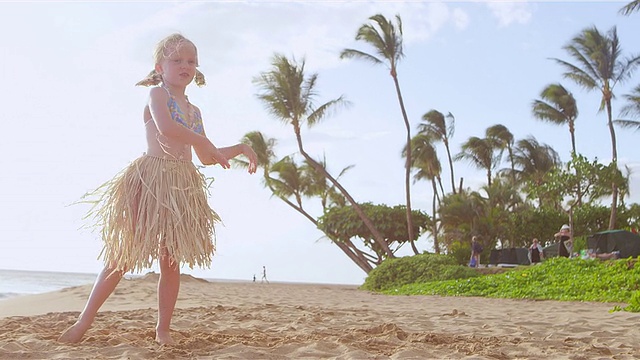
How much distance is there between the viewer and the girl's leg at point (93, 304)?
11.1 feet

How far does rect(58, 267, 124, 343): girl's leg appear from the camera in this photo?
3.37m

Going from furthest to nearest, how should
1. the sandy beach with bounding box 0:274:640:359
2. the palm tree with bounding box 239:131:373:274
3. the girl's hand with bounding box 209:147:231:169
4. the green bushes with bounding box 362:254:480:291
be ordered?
the palm tree with bounding box 239:131:373:274
the green bushes with bounding box 362:254:480:291
the girl's hand with bounding box 209:147:231:169
the sandy beach with bounding box 0:274:640:359

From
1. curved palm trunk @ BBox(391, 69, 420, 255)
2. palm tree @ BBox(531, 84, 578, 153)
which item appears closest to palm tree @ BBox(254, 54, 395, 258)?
curved palm trunk @ BBox(391, 69, 420, 255)

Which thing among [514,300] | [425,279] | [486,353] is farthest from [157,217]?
[425,279]

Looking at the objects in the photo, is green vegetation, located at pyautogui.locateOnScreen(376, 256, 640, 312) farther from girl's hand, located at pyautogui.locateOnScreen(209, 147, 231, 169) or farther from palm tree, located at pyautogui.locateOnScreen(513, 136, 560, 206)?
palm tree, located at pyautogui.locateOnScreen(513, 136, 560, 206)

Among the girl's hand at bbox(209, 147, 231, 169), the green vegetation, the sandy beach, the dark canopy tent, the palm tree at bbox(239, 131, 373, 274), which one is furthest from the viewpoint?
the palm tree at bbox(239, 131, 373, 274)

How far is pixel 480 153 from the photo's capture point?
1347 inches

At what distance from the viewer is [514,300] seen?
9438 millimetres

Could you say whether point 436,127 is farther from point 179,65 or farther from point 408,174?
point 179,65

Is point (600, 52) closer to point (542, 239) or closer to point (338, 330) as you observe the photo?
point (542, 239)

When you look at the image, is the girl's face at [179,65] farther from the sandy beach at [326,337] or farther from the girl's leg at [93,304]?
the sandy beach at [326,337]

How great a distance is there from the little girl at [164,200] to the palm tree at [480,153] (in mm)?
31663

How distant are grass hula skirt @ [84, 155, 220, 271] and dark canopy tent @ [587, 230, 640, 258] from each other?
17569 millimetres

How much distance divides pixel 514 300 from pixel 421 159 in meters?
19.2
